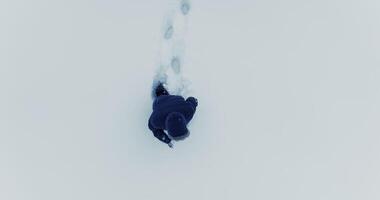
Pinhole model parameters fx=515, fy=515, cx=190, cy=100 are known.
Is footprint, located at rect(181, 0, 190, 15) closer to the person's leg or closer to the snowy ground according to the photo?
the snowy ground

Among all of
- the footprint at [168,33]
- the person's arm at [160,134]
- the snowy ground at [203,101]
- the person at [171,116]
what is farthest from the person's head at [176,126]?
the footprint at [168,33]

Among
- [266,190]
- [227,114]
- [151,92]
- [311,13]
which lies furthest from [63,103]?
[311,13]

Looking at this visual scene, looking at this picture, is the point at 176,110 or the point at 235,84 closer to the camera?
the point at 176,110

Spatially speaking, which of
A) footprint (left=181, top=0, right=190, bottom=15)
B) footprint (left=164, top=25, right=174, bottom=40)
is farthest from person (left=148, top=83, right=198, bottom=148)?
footprint (left=181, top=0, right=190, bottom=15)

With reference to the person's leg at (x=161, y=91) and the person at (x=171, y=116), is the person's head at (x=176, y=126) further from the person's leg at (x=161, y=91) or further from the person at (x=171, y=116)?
the person's leg at (x=161, y=91)

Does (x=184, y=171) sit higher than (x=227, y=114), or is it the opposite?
(x=227, y=114)

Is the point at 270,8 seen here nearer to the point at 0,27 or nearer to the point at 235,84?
the point at 235,84

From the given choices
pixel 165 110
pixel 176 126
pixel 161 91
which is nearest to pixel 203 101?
pixel 161 91
